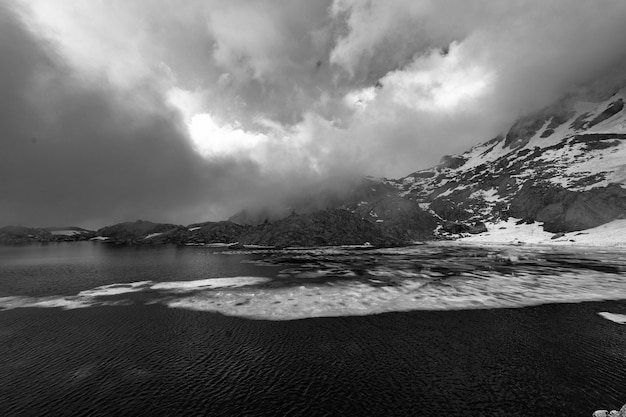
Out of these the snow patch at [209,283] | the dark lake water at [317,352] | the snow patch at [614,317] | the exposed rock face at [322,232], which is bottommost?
the snow patch at [614,317]

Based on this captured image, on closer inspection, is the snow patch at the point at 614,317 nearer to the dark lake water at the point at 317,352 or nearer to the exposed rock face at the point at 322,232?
the dark lake water at the point at 317,352

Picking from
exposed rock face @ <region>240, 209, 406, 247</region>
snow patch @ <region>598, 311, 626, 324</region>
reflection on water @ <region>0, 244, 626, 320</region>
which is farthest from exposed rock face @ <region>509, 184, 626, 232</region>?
snow patch @ <region>598, 311, 626, 324</region>

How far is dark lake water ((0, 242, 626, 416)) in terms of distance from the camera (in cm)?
1535

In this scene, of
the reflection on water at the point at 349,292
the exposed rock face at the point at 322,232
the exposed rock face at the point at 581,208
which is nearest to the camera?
A: the reflection on water at the point at 349,292

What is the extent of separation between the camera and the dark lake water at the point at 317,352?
15.4 meters

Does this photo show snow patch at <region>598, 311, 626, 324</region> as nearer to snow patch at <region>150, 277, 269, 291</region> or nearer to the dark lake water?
the dark lake water

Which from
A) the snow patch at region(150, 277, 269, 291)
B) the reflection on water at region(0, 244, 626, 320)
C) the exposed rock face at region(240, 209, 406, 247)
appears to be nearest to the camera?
the reflection on water at region(0, 244, 626, 320)

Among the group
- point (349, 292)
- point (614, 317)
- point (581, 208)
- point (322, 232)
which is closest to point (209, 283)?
point (349, 292)

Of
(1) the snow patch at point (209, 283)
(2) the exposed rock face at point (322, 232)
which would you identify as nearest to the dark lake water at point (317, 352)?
(1) the snow patch at point (209, 283)

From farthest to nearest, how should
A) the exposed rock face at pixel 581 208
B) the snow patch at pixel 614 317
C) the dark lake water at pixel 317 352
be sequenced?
1. the exposed rock face at pixel 581 208
2. the snow patch at pixel 614 317
3. the dark lake water at pixel 317 352

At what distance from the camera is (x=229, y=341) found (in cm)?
2409

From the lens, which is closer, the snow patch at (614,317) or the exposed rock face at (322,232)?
the snow patch at (614,317)

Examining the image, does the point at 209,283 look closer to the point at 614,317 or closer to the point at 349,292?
the point at 349,292

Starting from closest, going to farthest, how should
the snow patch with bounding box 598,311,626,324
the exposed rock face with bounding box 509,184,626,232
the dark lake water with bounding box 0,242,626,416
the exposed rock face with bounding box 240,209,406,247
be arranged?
the dark lake water with bounding box 0,242,626,416, the snow patch with bounding box 598,311,626,324, the exposed rock face with bounding box 509,184,626,232, the exposed rock face with bounding box 240,209,406,247
